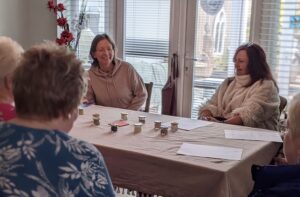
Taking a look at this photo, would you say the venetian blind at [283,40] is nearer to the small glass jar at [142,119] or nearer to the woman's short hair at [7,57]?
the small glass jar at [142,119]

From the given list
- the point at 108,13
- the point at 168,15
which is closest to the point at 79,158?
the point at 168,15

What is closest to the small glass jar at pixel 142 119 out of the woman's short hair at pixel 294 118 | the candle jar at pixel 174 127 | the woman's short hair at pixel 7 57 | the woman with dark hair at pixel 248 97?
the candle jar at pixel 174 127

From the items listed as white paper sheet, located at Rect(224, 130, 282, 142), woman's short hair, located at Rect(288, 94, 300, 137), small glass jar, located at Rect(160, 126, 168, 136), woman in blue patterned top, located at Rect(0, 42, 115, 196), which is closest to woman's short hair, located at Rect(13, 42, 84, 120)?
woman in blue patterned top, located at Rect(0, 42, 115, 196)

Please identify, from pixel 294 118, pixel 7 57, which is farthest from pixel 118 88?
pixel 294 118

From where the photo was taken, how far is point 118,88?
127 inches

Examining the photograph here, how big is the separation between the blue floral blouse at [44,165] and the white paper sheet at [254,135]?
1.27 meters

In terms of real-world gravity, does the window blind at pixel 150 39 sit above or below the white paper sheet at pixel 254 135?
above

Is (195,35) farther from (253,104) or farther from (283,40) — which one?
(253,104)

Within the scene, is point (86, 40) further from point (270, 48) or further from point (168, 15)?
point (270, 48)

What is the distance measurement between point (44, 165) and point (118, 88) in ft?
7.23

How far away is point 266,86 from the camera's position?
2844mm

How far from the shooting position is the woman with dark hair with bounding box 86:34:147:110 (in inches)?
126

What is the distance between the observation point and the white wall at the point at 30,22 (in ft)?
14.0

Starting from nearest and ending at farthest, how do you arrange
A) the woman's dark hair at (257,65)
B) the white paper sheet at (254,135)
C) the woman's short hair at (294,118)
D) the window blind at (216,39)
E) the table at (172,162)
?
the woman's short hair at (294,118) < the table at (172,162) < the white paper sheet at (254,135) < the woman's dark hair at (257,65) < the window blind at (216,39)
